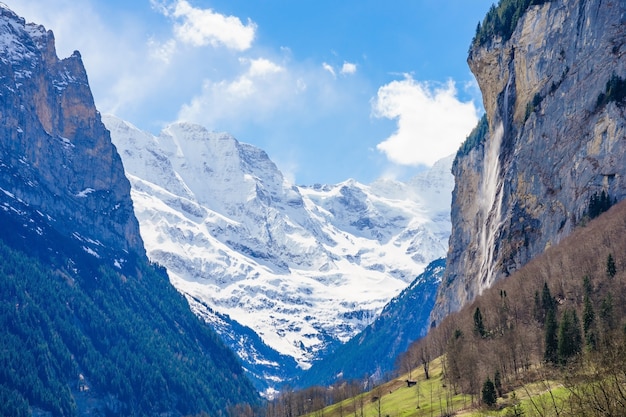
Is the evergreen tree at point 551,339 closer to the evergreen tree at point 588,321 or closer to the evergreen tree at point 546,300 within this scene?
the evergreen tree at point 588,321

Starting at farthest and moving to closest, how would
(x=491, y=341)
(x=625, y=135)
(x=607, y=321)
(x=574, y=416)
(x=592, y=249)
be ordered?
1. (x=625, y=135)
2. (x=592, y=249)
3. (x=491, y=341)
4. (x=607, y=321)
5. (x=574, y=416)

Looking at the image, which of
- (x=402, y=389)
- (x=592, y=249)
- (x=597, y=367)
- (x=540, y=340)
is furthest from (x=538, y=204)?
(x=597, y=367)

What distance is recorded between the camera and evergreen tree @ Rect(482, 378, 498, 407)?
11238 cm

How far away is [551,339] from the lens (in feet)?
409

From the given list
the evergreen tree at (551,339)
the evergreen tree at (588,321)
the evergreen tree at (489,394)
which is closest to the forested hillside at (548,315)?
the evergreen tree at (551,339)

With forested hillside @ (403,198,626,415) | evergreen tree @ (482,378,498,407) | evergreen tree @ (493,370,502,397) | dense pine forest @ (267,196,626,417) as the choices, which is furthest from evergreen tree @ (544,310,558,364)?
evergreen tree @ (482,378,498,407)

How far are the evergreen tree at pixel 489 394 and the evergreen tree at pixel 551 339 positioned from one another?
11.5 meters

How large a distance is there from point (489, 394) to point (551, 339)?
18.2m

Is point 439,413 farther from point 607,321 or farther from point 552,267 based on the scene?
point 552,267

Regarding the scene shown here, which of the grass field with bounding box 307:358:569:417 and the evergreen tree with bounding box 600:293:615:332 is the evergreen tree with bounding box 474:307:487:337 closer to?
the grass field with bounding box 307:358:569:417

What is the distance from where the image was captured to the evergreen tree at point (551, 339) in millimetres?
121375

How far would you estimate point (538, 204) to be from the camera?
196375mm

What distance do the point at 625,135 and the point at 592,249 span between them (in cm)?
3437

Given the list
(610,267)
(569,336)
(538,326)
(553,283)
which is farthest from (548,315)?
(553,283)
